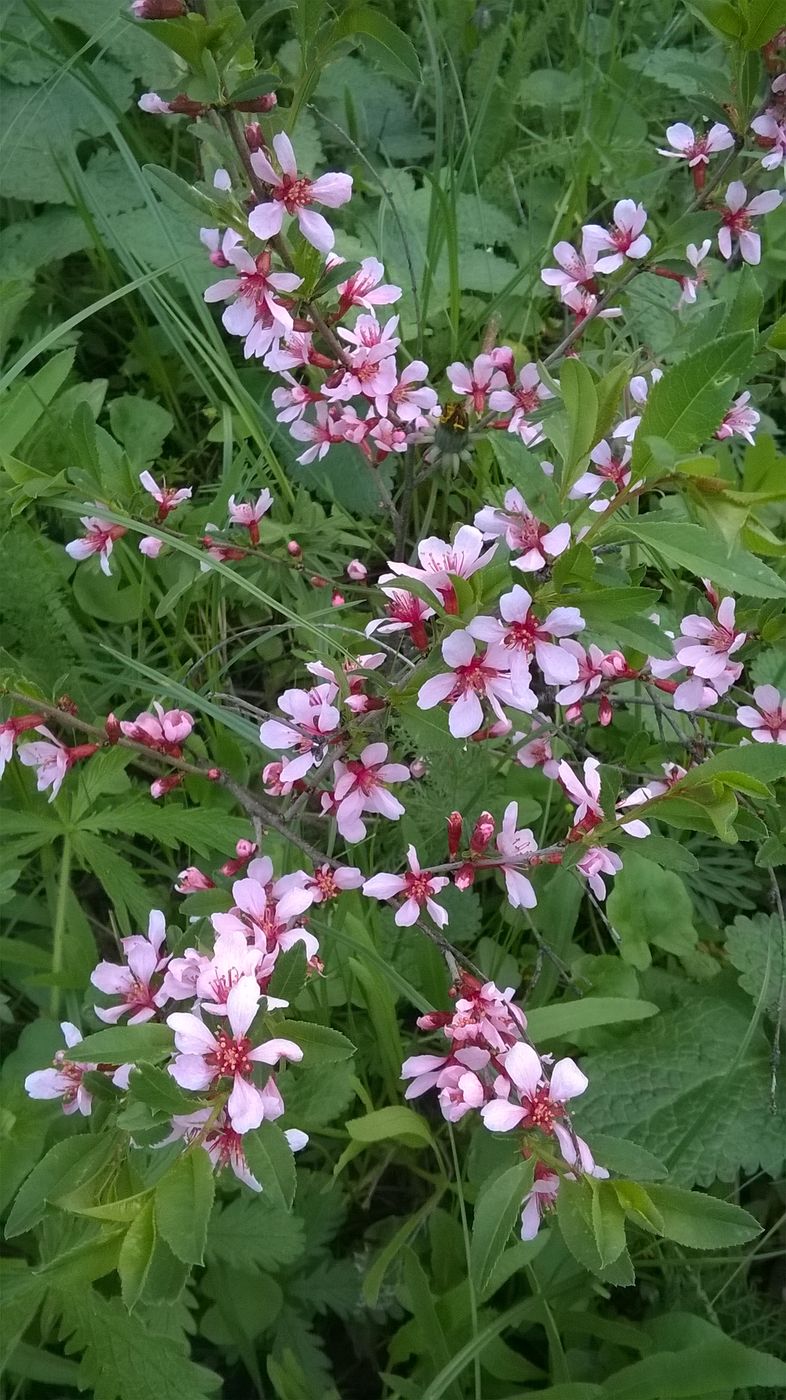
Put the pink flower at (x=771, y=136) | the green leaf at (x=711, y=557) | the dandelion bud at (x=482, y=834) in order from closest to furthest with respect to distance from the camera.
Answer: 1. the green leaf at (x=711, y=557)
2. the dandelion bud at (x=482, y=834)
3. the pink flower at (x=771, y=136)

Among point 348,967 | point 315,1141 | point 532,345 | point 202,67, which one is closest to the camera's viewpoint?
point 202,67

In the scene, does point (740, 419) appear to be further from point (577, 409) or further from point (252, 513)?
point (252, 513)

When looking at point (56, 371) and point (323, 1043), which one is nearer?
point (323, 1043)

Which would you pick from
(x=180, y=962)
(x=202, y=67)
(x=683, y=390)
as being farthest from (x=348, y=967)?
(x=202, y=67)

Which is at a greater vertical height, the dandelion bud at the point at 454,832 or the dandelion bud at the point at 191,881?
the dandelion bud at the point at 454,832

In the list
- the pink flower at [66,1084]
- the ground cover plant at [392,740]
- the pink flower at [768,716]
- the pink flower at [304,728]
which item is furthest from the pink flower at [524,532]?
the pink flower at [66,1084]

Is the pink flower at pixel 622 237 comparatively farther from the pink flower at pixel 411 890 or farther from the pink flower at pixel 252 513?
the pink flower at pixel 411 890

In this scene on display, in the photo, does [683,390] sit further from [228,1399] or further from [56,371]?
[228,1399]

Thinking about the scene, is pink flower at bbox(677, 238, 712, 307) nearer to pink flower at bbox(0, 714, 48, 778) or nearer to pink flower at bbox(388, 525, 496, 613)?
pink flower at bbox(388, 525, 496, 613)
